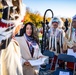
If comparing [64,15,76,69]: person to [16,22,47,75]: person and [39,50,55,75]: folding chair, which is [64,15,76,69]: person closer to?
[39,50,55,75]: folding chair

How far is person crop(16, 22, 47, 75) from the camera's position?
4.12 metres

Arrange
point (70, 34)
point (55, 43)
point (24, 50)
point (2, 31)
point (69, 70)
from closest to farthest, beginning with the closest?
point (2, 31) → point (24, 50) → point (69, 70) → point (70, 34) → point (55, 43)

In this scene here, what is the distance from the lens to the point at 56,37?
227 inches

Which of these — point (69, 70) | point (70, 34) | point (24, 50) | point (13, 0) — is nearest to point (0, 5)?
point (13, 0)

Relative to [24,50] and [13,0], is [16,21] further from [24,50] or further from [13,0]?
[24,50]

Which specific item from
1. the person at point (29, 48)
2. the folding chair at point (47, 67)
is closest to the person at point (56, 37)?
the folding chair at point (47, 67)

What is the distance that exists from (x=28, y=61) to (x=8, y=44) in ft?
7.36

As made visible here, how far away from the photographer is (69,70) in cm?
451

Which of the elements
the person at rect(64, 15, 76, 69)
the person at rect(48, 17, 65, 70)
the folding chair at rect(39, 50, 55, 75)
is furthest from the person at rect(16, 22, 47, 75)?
the person at rect(48, 17, 65, 70)

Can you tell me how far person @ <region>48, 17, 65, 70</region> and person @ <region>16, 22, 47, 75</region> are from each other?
1.47m

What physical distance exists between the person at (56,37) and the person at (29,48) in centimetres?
147

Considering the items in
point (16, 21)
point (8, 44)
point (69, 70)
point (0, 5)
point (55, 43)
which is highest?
point (0, 5)

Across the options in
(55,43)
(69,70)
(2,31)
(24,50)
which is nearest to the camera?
(2,31)

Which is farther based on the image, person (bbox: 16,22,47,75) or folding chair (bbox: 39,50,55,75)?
folding chair (bbox: 39,50,55,75)
